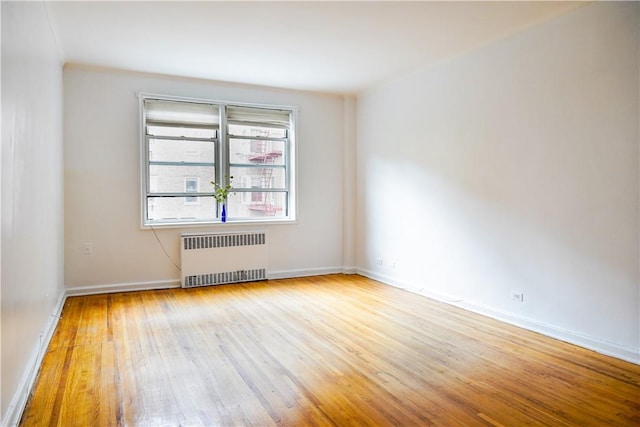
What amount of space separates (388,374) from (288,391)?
0.66 m

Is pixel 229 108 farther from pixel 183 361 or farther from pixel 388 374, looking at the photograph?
pixel 388 374

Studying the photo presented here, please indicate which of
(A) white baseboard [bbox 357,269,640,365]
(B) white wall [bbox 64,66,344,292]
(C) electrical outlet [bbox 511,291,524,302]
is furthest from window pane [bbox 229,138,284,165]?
(C) electrical outlet [bbox 511,291,524,302]

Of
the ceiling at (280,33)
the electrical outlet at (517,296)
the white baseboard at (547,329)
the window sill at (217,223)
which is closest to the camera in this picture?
the white baseboard at (547,329)

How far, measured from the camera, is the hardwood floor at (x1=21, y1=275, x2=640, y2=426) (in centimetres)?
229

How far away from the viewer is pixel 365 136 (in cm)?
611

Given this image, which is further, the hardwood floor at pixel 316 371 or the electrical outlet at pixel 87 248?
the electrical outlet at pixel 87 248

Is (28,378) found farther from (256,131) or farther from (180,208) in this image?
(256,131)

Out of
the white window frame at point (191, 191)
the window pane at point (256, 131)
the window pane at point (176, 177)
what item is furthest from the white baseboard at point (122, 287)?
the window pane at point (256, 131)

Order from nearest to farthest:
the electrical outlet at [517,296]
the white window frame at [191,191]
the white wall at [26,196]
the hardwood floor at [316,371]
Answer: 1. the white wall at [26,196]
2. the hardwood floor at [316,371]
3. the electrical outlet at [517,296]
4. the white window frame at [191,191]

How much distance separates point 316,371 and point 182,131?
3753 mm

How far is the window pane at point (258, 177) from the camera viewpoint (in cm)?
587

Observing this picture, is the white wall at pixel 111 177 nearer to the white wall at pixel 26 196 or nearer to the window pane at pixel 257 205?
the window pane at pixel 257 205

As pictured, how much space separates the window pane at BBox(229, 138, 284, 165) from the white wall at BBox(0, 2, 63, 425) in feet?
7.37

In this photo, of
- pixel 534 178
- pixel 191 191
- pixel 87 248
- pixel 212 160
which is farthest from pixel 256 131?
Answer: pixel 534 178
